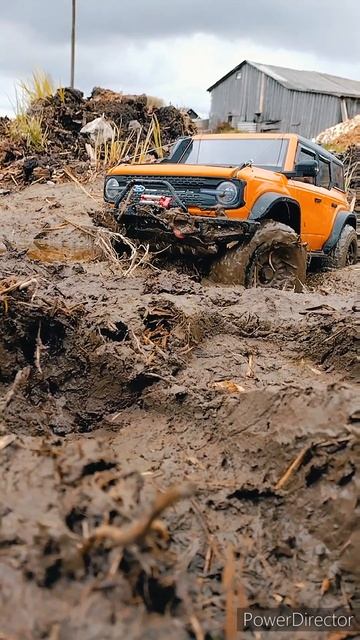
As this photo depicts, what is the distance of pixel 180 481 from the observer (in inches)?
89.5

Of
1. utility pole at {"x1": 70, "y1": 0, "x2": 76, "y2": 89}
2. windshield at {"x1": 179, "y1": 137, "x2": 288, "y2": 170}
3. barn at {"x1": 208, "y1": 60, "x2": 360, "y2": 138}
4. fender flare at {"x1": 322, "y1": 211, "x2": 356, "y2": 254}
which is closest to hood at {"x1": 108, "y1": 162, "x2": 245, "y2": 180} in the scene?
windshield at {"x1": 179, "y1": 137, "x2": 288, "y2": 170}

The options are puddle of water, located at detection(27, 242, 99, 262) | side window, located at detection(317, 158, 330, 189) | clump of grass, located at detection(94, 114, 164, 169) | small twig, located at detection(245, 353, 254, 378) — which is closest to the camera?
small twig, located at detection(245, 353, 254, 378)

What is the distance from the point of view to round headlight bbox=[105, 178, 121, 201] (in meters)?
6.27

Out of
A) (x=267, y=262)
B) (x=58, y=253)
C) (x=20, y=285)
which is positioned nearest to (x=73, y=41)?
(x=58, y=253)

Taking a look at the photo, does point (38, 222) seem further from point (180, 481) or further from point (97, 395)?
point (180, 481)

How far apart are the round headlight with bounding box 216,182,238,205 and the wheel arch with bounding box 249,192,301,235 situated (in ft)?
0.74

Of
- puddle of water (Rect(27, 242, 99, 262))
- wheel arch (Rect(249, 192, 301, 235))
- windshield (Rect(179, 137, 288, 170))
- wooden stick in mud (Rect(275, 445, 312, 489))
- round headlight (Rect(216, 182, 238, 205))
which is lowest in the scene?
puddle of water (Rect(27, 242, 99, 262))

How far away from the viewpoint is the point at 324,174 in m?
8.02

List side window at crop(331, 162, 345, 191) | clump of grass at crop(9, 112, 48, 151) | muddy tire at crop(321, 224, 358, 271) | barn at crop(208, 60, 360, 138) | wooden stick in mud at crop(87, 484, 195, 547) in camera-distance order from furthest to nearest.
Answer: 1. barn at crop(208, 60, 360, 138)
2. clump of grass at crop(9, 112, 48, 151)
3. side window at crop(331, 162, 345, 191)
4. muddy tire at crop(321, 224, 358, 271)
5. wooden stick in mud at crop(87, 484, 195, 547)

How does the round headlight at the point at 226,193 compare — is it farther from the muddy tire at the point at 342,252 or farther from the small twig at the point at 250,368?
the muddy tire at the point at 342,252

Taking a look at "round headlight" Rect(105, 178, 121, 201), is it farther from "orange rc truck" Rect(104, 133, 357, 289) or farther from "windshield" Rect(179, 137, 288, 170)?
"windshield" Rect(179, 137, 288, 170)

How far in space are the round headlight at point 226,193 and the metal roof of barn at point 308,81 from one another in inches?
1031

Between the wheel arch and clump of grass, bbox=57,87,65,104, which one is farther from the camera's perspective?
clump of grass, bbox=57,87,65,104

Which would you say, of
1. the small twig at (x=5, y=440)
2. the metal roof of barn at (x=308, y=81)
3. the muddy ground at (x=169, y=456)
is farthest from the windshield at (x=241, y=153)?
the metal roof of barn at (x=308, y=81)
